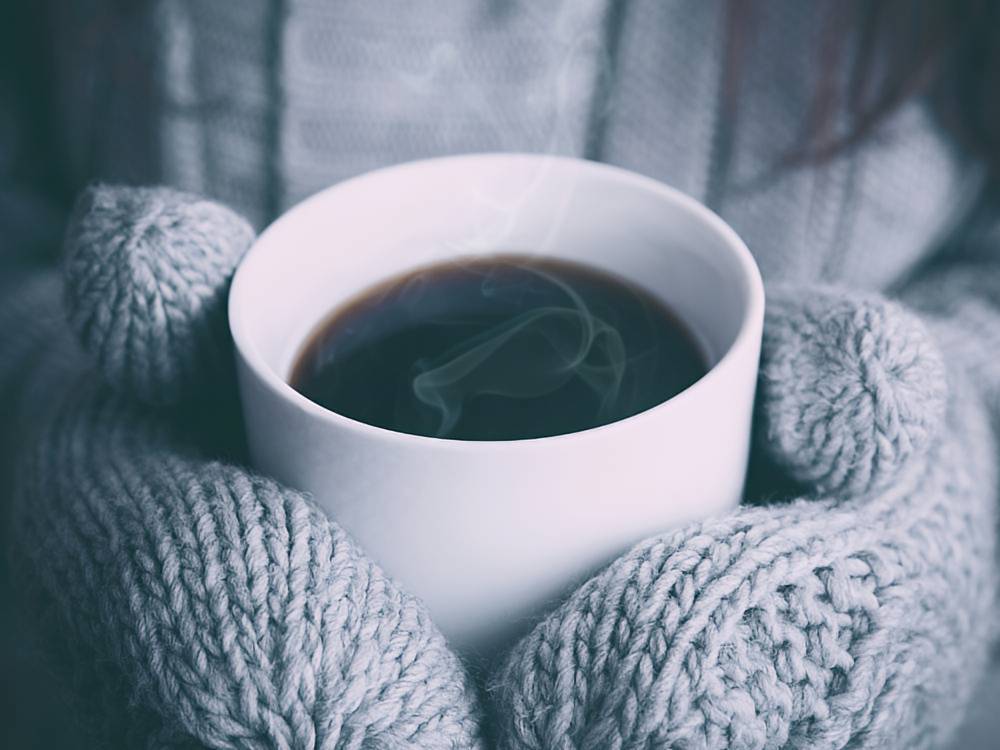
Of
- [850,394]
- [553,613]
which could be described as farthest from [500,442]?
[850,394]

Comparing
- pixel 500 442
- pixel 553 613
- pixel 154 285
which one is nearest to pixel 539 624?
pixel 553 613

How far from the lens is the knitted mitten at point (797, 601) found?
456mm

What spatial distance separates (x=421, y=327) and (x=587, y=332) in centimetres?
11

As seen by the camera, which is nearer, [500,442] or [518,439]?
[500,442]

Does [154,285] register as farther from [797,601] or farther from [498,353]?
[797,601]

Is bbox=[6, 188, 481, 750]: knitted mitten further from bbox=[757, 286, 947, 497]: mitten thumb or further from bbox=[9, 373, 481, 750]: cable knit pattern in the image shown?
bbox=[757, 286, 947, 497]: mitten thumb

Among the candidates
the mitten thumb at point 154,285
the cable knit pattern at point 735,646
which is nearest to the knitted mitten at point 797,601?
the cable knit pattern at point 735,646

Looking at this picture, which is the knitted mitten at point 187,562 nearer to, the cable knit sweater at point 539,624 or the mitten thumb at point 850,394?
the cable knit sweater at point 539,624

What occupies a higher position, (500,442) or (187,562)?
(500,442)

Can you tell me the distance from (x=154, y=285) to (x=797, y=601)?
1.25 ft

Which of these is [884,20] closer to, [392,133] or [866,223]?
[866,223]

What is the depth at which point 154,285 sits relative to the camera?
538 millimetres

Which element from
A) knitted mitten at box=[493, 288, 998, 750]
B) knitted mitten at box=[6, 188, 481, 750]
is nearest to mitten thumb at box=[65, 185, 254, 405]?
knitted mitten at box=[6, 188, 481, 750]

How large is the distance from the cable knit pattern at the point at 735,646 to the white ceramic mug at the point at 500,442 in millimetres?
26
